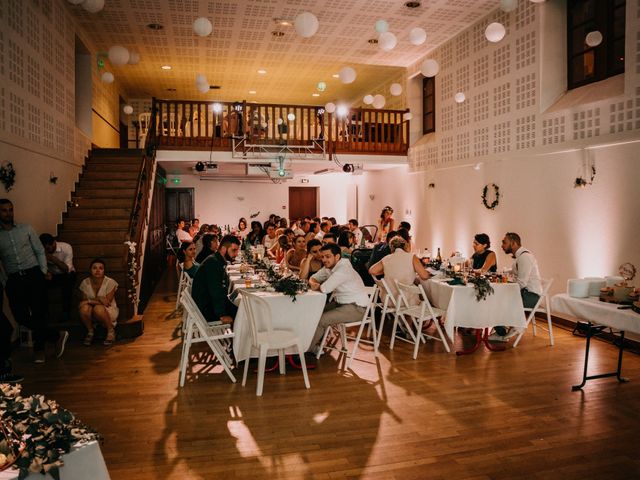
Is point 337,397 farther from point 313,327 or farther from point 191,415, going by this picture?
point 191,415

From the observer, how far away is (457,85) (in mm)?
10297

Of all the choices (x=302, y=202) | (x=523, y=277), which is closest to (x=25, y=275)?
(x=523, y=277)

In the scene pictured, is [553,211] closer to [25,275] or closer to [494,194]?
[494,194]

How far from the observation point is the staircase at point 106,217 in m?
7.67

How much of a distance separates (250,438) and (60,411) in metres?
2.03

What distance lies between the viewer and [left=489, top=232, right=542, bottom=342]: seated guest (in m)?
6.32

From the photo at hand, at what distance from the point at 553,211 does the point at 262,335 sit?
17.0 ft

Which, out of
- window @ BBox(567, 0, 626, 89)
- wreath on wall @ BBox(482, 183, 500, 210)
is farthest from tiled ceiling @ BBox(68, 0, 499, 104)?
wreath on wall @ BBox(482, 183, 500, 210)

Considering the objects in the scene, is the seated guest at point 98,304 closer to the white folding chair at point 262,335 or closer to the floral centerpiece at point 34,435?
the white folding chair at point 262,335

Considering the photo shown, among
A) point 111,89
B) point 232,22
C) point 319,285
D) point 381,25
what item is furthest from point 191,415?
point 111,89

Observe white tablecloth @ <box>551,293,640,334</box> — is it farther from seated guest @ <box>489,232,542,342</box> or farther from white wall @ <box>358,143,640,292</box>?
white wall @ <box>358,143,640,292</box>

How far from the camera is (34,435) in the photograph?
1.83 m

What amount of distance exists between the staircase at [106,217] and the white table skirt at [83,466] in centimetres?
499

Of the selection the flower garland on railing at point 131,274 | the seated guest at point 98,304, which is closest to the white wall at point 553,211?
the flower garland on railing at point 131,274
